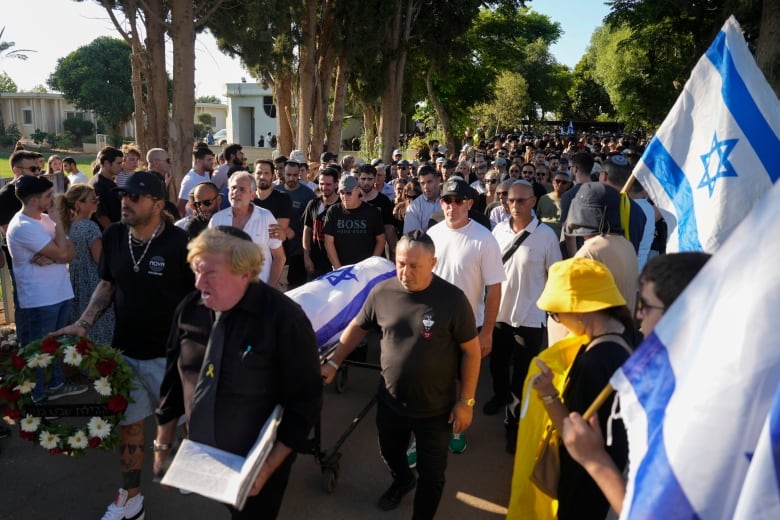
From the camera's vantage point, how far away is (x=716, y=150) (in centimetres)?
315

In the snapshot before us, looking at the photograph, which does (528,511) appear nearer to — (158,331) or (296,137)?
(158,331)

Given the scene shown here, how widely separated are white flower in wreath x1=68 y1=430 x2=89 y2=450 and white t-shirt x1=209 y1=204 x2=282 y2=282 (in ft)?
6.66

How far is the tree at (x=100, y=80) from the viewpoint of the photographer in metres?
62.6

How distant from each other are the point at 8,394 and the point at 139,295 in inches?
39.5

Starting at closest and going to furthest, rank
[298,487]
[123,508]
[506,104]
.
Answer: [123,508]
[298,487]
[506,104]

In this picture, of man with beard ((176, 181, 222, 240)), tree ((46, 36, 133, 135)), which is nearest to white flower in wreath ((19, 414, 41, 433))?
man with beard ((176, 181, 222, 240))

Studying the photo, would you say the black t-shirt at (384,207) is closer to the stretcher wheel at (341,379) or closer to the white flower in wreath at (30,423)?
the stretcher wheel at (341,379)

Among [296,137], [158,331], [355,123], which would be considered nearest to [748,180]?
[158,331]

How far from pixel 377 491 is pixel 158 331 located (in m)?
1.90

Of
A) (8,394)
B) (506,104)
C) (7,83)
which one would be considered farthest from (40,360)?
(7,83)

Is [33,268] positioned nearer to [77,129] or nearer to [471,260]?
[471,260]

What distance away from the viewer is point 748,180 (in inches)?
119

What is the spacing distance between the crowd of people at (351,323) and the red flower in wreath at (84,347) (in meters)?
0.13

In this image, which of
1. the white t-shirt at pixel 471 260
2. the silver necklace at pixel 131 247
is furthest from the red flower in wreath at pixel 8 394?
the white t-shirt at pixel 471 260
